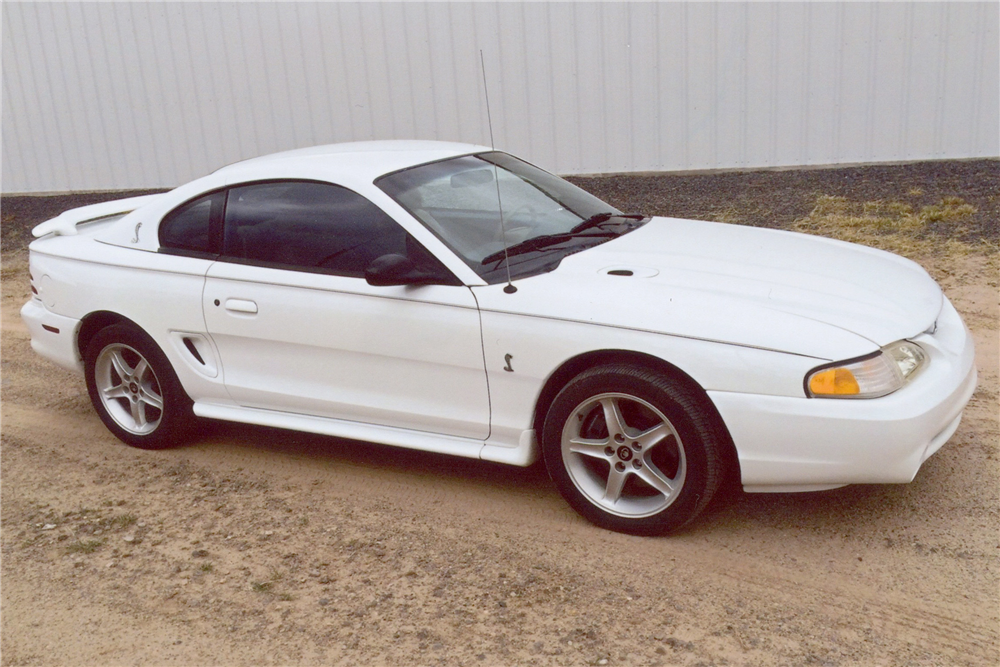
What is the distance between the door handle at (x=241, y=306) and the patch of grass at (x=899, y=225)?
517cm

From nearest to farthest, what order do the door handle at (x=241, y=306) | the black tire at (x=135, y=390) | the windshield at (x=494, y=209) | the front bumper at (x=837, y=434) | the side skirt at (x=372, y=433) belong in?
the front bumper at (x=837, y=434), the side skirt at (x=372, y=433), the windshield at (x=494, y=209), the door handle at (x=241, y=306), the black tire at (x=135, y=390)

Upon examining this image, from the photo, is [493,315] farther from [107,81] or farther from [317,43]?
[107,81]

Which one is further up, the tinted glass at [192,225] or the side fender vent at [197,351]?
the tinted glass at [192,225]

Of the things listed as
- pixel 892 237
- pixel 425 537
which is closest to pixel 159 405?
pixel 425 537

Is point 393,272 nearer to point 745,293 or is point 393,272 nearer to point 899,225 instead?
point 745,293

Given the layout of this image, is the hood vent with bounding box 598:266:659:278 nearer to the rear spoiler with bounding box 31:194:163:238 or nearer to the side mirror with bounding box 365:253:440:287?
the side mirror with bounding box 365:253:440:287

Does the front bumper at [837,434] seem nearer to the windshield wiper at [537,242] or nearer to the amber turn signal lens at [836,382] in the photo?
the amber turn signal lens at [836,382]

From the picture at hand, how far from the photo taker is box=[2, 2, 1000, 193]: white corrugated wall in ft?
32.8

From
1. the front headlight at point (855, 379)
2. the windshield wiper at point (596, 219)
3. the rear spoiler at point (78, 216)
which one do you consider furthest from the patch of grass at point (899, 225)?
the rear spoiler at point (78, 216)

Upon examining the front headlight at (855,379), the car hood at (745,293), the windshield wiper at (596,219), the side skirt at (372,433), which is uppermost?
the windshield wiper at (596,219)

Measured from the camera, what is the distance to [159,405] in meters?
5.25

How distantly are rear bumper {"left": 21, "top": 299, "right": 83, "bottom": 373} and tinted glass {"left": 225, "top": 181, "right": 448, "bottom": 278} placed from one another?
3.97 feet

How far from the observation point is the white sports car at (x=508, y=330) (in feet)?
12.0

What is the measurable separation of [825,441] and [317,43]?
8968 millimetres
